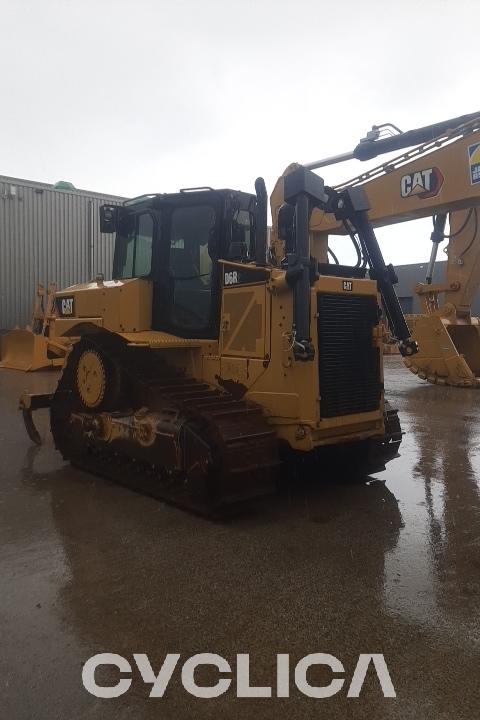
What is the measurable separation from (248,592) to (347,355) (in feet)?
7.12

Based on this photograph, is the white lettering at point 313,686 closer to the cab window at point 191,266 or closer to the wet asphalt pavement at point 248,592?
the wet asphalt pavement at point 248,592

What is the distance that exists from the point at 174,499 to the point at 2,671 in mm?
2118

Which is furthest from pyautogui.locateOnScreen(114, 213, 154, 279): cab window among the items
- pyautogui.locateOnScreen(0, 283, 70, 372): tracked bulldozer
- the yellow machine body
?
pyautogui.locateOnScreen(0, 283, 70, 372): tracked bulldozer

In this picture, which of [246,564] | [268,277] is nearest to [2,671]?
[246,564]

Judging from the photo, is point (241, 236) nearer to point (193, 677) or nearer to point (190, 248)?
point (190, 248)

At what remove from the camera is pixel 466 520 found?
4246 millimetres

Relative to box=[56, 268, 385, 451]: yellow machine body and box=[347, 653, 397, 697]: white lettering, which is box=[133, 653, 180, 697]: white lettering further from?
box=[56, 268, 385, 451]: yellow machine body

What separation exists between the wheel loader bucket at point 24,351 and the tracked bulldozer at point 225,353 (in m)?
8.47

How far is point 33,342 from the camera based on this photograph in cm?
1423

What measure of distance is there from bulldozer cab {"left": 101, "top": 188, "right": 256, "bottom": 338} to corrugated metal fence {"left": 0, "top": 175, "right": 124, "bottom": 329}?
1230 cm

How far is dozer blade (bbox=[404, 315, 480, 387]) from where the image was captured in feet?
36.2

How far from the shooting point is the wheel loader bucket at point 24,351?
14039 mm

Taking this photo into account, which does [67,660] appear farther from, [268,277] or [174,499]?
[268,277]

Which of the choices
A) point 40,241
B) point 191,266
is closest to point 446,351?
point 191,266
